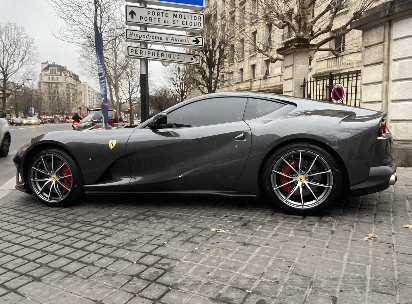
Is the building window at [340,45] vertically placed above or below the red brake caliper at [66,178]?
above

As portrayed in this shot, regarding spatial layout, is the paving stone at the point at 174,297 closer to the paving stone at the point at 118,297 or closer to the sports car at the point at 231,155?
the paving stone at the point at 118,297

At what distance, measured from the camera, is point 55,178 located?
4258mm

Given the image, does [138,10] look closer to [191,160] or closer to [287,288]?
[191,160]

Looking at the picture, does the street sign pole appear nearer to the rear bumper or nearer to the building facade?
the rear bumper

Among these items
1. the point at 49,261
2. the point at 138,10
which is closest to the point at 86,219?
the point at 49,261

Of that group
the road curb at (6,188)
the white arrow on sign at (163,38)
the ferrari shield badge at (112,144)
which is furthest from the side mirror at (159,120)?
the white arrow on sign at (163,38)

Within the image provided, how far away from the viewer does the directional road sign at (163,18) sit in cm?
686

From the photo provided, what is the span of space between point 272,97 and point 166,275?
242 cm

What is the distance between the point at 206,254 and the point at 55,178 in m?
2.48

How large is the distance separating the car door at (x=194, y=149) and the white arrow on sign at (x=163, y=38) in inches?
141

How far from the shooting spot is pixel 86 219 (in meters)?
3.72

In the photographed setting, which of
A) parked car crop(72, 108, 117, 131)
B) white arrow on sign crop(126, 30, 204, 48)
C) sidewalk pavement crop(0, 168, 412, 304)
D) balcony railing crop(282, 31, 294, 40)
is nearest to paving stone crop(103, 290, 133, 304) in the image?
sidewalk pavement crop(0, 168, 412, 304)

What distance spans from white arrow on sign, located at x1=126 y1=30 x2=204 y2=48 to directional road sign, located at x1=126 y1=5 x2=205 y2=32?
17 centimetres

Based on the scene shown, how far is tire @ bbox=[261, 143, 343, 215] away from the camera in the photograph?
11.6 ft
